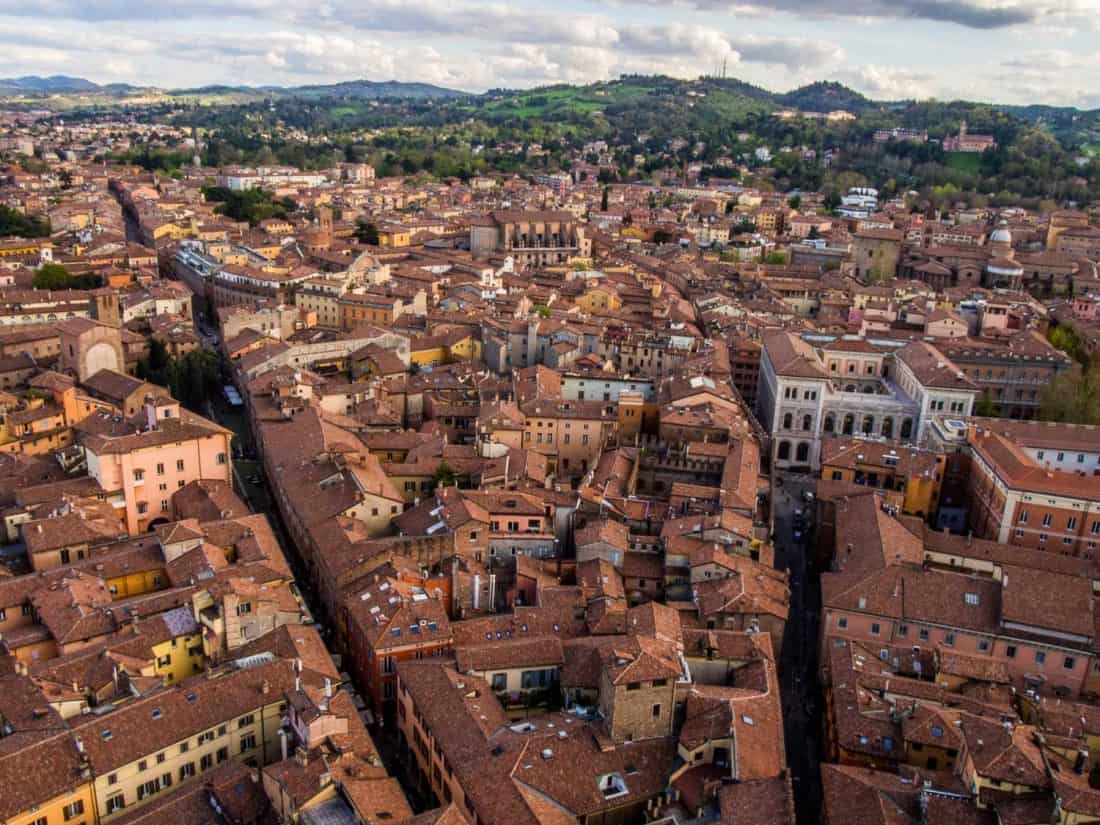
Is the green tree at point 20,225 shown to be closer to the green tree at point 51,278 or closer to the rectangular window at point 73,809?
the green tree at point 51,278

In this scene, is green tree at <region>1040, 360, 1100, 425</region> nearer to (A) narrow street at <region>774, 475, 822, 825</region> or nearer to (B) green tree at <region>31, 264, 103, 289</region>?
(A) narrow street at <region>774, 475, 822, 825</region>

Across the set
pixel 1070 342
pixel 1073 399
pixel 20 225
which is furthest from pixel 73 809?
pixel 20 225

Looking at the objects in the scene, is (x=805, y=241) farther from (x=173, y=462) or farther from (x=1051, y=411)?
(x=173, y=462)

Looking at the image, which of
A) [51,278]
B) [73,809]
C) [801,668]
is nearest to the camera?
[73,809]

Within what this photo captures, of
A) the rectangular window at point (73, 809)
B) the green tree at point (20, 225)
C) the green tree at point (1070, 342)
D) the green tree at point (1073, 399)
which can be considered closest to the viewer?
the rectangular window at point (73, 809)

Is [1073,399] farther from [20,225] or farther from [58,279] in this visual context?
[20,225]

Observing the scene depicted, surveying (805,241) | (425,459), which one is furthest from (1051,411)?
(805,241)

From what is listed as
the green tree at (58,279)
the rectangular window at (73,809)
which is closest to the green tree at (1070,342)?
the rectangular window at (73,809)

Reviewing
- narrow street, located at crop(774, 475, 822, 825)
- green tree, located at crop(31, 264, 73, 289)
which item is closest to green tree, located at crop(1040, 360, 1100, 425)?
narrow street, located at crop(774, 475, 822, 825)

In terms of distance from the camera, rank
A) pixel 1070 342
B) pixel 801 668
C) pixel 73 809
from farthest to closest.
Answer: pixel 1070 342 < pixel 801 668 < pixel 73 809
